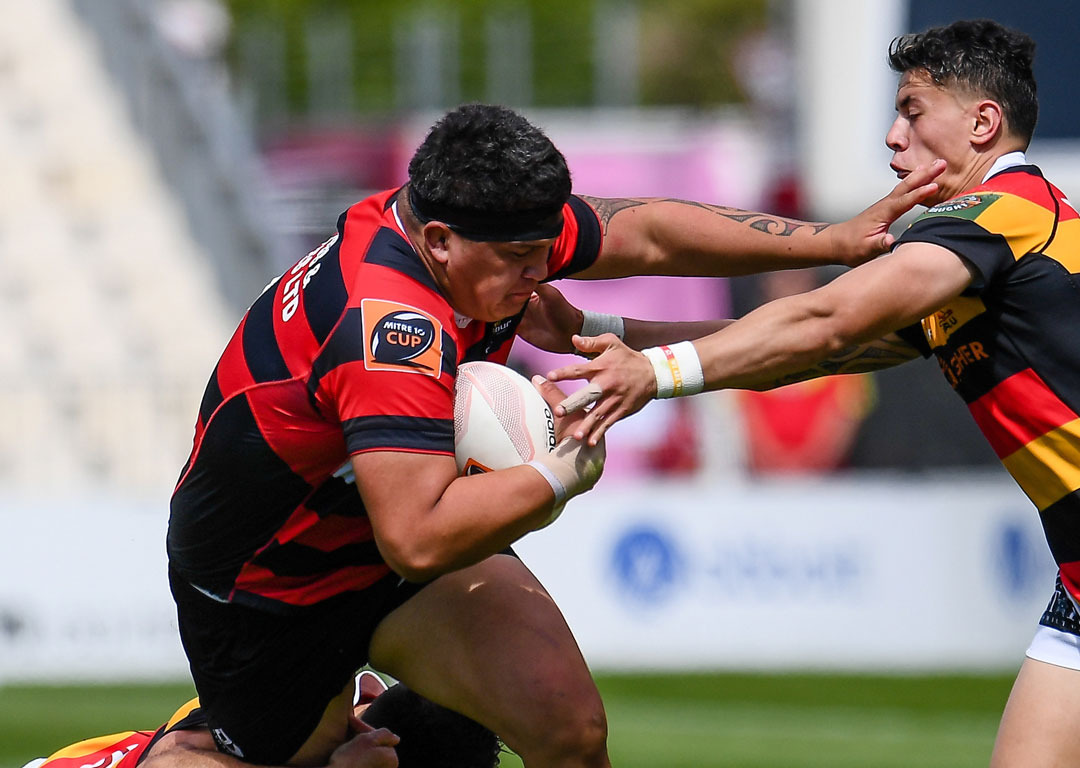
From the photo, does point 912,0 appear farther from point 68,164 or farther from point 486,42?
point 486,42

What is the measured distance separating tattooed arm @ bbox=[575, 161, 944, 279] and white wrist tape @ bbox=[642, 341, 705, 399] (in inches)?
28.0

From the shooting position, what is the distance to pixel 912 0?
50.5ft

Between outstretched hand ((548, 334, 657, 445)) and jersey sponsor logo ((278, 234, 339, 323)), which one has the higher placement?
jersey sponsor logo ((278, 234, 339, 323))

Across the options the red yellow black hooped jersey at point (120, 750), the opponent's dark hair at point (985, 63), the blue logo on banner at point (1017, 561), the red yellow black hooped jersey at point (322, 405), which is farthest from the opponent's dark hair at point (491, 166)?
the blue logo on banner at point (1017, 561)

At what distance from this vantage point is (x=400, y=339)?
429 cm

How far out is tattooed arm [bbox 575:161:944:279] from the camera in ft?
Result: 16.8

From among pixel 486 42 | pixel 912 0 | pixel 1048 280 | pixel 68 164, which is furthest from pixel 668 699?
pixel 486 42

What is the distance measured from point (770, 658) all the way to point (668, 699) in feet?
3.26

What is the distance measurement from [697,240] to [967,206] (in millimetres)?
954

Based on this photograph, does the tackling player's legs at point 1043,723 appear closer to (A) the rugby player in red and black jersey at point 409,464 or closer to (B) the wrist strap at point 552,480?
(A) the rugby player in red and black jersey at point 409,464

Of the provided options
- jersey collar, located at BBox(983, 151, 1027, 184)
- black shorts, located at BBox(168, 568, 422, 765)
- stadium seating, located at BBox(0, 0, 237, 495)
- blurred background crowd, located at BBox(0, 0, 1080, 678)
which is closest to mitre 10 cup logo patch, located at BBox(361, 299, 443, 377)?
black shorts, located at BBox(168, 568, 422, 765)

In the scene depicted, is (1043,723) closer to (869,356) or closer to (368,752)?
(869,356)

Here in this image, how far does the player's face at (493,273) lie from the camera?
444 cm

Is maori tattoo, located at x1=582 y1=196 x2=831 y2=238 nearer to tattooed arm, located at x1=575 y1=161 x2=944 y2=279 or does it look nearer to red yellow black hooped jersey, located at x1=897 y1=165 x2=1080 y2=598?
tattooed arm, located at x1=575 y1=161 x2=944 y2=279
